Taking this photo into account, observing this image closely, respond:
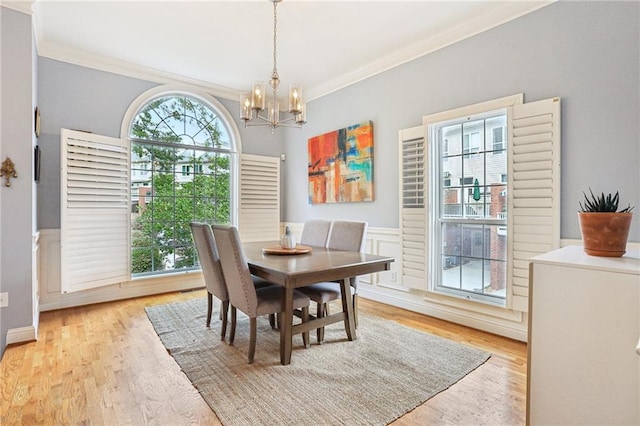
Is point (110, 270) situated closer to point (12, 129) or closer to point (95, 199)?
point (95, 199)

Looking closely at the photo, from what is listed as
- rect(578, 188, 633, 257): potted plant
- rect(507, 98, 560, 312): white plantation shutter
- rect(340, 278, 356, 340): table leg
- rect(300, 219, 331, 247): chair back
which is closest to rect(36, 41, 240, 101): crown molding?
rect(300, 219, 331, 247): chair back

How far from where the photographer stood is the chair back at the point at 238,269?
2.24 meters

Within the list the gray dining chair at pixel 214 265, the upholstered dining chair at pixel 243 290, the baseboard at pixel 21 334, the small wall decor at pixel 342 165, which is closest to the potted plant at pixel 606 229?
the upholstered dining chair at pixel 243 290

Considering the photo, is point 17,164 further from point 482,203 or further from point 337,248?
point 482,203

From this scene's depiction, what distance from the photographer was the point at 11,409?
1768mm

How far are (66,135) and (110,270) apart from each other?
1509 millimetres

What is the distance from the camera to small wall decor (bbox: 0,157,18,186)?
2.55m

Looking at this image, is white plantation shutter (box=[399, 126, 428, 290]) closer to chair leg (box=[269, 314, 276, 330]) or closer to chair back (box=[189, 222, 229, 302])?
chair leg (box=[269, 314, 276, 330])

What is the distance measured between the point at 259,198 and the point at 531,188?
3.52 metres

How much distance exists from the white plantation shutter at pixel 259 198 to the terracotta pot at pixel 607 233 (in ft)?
13.4

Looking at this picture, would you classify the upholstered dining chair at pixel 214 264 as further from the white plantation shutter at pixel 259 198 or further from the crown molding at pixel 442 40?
the crown molding at pixel 442 40

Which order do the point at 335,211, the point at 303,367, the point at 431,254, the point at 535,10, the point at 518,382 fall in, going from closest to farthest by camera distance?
1. the point at 518,382
2. the point at 303,367
3. the point at 535,10
4. the point at 431,254
5. the point at 335,211

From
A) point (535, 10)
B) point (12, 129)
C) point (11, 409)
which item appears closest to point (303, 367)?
point (11, 409)

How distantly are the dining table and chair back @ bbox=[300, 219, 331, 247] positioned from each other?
2.01 feet
